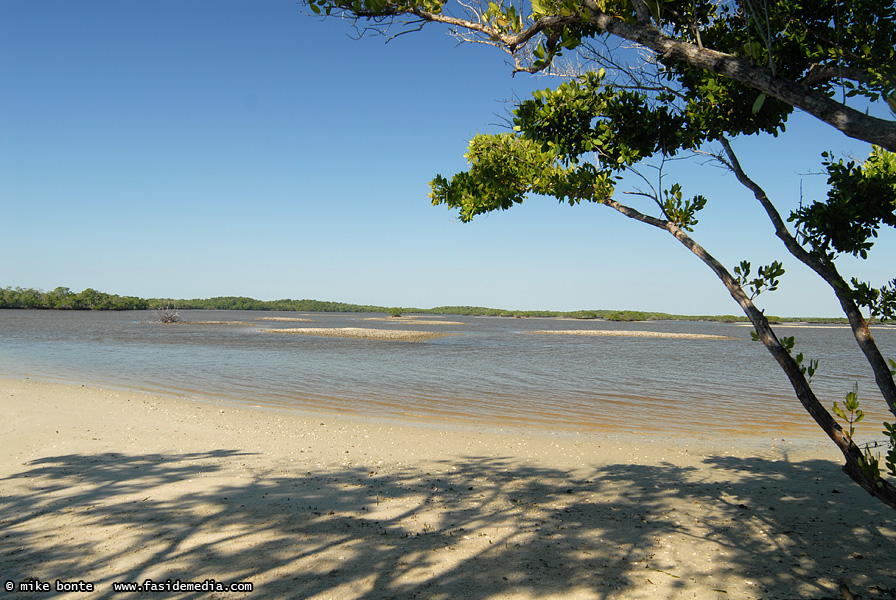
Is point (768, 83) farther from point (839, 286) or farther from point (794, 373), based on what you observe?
point (794, 373)

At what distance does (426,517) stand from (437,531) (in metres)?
0.41

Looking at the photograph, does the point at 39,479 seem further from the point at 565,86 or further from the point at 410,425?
the point at 565,86

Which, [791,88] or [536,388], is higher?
[791,88]

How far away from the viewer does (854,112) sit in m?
3.45

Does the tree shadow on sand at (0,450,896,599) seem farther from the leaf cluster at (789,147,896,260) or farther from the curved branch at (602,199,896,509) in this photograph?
the leaf cluster at (789,147,896,260)

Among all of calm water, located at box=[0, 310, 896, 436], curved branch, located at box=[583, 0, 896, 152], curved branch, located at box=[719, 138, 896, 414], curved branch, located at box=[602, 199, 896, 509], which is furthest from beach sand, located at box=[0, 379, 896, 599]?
calm water, located at box=[0, 310, 896, 436]

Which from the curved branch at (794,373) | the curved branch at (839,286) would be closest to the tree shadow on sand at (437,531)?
the curved branch at (794,373)

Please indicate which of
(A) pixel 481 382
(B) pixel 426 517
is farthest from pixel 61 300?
(B) pixel 426 517

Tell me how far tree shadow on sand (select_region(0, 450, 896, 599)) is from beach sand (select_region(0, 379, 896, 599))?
2 cm

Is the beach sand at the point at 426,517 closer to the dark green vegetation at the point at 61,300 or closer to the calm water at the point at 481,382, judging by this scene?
the calm water at the point at 481,382

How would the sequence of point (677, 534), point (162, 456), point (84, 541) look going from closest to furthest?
point (84, 541), point (677, 534), point (162, 456)

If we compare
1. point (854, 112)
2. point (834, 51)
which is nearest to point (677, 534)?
point (854, 112)

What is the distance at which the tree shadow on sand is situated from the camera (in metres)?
4.49

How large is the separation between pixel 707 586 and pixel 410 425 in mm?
8213
